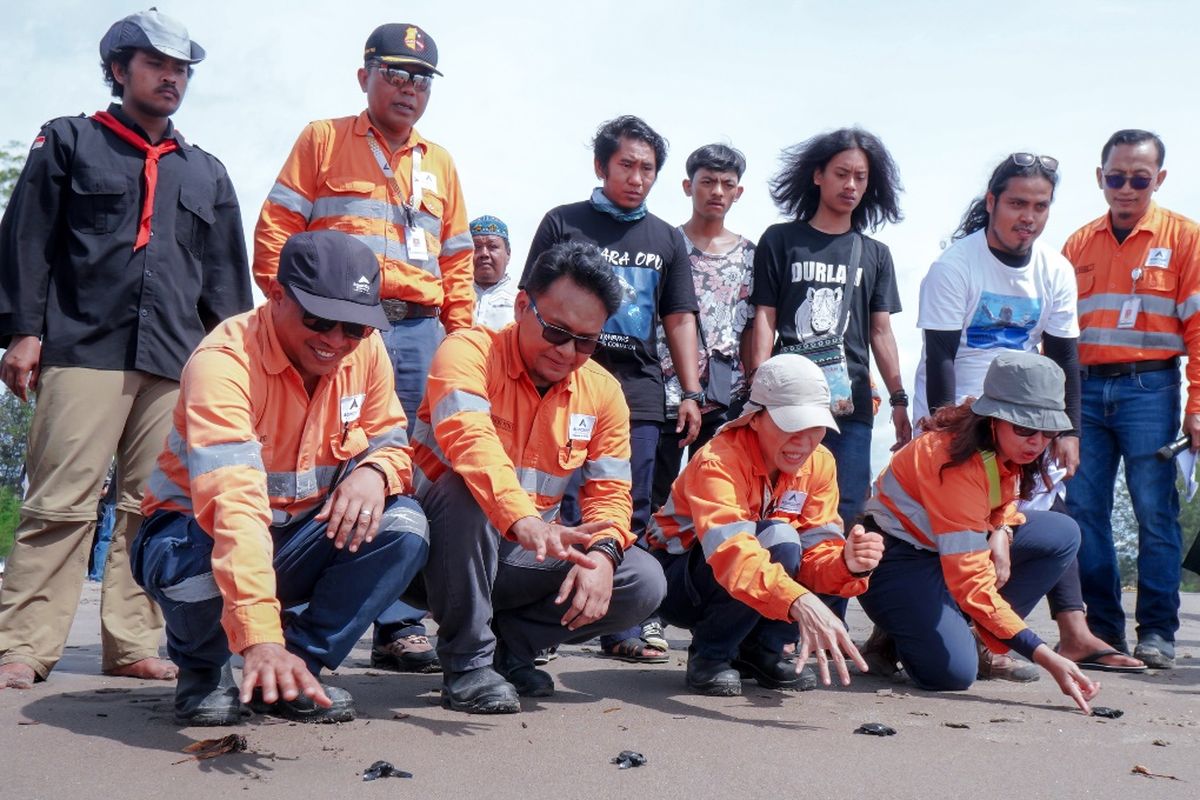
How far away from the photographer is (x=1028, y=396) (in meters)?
4.52

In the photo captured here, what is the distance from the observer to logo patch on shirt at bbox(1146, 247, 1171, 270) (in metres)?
5.92

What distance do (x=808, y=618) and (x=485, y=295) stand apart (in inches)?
150

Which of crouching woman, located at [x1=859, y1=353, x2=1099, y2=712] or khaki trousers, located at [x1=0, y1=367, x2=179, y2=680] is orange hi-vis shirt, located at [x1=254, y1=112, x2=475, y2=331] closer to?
khaki trousers, located at [x1=0, y1=367, x2=179, y2=680]

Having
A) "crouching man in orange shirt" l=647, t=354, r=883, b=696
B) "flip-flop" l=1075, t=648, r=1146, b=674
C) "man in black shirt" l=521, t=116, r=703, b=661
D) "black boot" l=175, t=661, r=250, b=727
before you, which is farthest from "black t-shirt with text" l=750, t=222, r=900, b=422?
"black boot" l=175, t=661, r=250, b=727

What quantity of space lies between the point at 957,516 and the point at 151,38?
3.36 m

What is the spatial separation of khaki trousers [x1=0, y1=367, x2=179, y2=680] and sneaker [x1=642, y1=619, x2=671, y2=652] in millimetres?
1916

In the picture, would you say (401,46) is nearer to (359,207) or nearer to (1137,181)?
(359,207)

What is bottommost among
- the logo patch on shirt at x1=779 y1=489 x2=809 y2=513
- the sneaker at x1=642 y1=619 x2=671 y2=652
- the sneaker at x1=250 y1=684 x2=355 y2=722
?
the sneaker at x1=642 y1=619 x2=671 y2=652

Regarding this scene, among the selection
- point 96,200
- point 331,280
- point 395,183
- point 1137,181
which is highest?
point 1137,181

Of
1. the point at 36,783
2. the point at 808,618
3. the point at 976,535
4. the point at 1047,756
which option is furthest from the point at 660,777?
the point at 976,535

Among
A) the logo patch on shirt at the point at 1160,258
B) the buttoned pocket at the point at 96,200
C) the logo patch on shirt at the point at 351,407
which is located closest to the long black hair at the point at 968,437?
the logo patch on shirt at the point at 1160,258

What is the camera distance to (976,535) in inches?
178

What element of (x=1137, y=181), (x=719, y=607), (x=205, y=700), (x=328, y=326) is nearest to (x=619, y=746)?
(x=719, y=607)

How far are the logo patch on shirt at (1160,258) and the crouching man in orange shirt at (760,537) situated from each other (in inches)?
87.3
